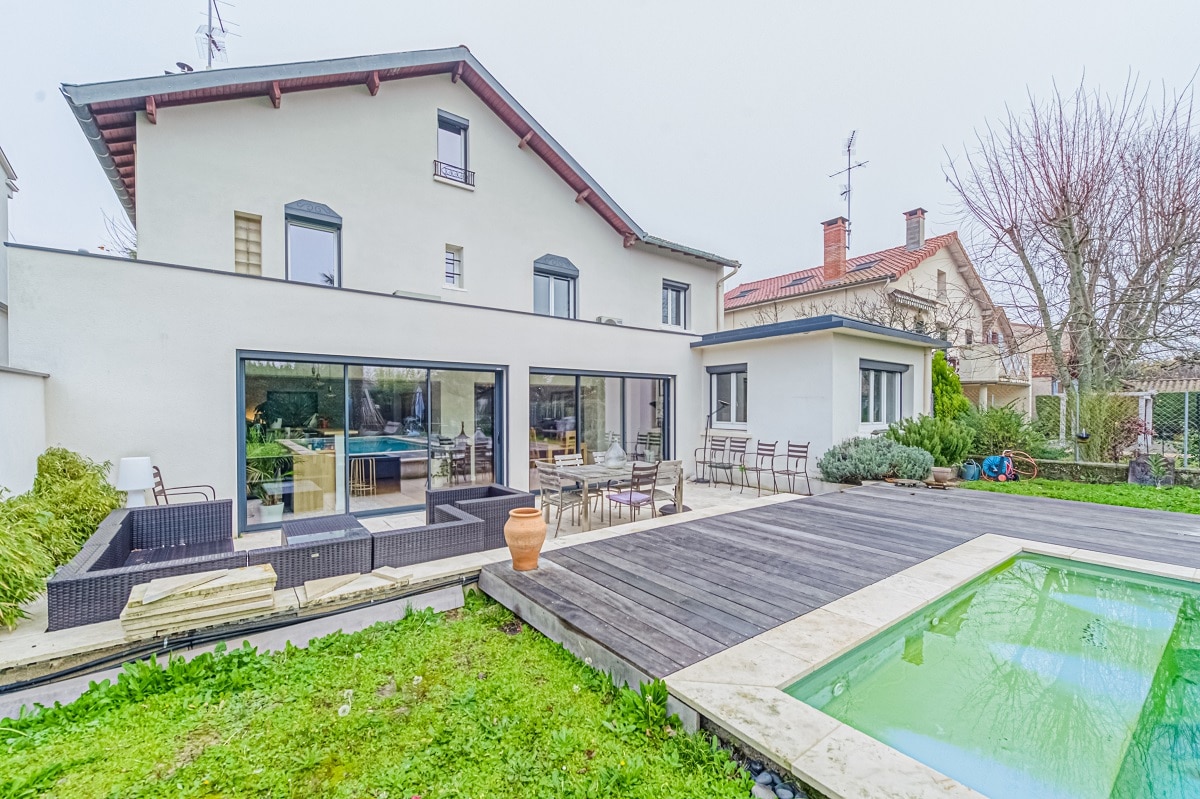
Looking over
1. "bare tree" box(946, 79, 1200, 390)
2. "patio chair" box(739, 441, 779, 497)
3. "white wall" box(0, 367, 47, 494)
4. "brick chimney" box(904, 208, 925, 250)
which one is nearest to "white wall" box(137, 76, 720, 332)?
"white wall" box(0, 367, 47, 494)

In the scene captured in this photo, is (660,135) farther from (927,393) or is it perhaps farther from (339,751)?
(339,751)

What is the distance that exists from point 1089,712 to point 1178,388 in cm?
1782

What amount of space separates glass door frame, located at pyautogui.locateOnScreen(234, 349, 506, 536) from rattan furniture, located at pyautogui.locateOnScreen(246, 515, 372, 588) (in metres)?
2.20

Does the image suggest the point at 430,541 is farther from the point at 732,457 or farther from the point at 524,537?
the point at 732,457

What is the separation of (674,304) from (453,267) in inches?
242

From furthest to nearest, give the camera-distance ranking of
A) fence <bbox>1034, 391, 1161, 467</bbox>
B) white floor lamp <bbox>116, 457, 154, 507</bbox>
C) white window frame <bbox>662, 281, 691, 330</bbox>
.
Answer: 1. white window frame <bbox>662, 281, 691, 330</bbox>
2. fence <bbox>1034, 391, 1161, 467</bbox>
3. white floor lamp <bbox>116, 457, 154, 507</bbox>

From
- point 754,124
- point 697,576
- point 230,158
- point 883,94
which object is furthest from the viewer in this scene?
point 754,124

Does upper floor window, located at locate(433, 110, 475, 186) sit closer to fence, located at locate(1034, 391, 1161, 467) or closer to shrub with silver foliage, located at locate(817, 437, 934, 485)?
shrub with silver foliage, located at locate(817, 437, 934, 485)

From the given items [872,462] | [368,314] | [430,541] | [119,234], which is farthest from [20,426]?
A: [119,234]

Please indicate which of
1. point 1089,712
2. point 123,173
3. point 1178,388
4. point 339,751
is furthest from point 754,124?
point 339,751

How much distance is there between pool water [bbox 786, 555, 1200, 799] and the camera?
2.43m

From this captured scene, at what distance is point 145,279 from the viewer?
19.8 ft

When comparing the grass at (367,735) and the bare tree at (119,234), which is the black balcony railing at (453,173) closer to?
the grass at (367,735)

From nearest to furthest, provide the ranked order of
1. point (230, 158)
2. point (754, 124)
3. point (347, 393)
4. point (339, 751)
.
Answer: point (339, 751) < point (347, 393) < point (230, 158) < point (754, 124)
